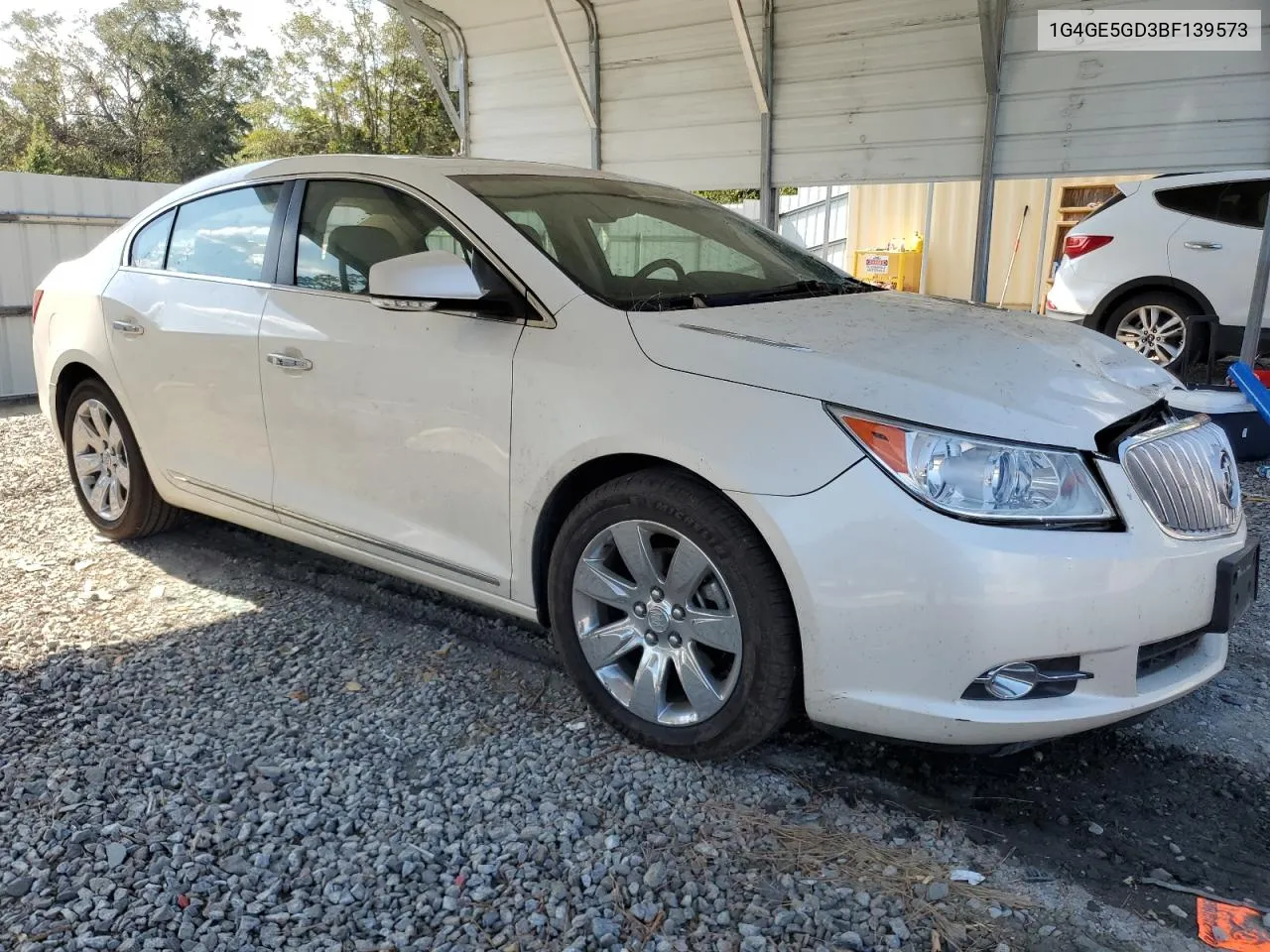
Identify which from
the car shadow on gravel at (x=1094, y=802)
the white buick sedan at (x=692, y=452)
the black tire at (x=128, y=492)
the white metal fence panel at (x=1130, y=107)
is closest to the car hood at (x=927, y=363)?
the white buick sedan at (x=692, y=452)

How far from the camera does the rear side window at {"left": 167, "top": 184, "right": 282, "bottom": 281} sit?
144 inches

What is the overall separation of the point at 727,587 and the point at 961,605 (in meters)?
0.57

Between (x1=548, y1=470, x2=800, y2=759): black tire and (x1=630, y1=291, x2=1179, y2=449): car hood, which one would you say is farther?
(x1=548, y1=470, x2=800, y2=759): black tire

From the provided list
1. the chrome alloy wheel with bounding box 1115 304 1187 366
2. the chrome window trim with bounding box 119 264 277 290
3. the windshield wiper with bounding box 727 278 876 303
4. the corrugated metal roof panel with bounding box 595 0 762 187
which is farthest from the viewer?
the corrugated metal roof panel with bounding box 595 0 762 187

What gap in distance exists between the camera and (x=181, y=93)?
40375 mm

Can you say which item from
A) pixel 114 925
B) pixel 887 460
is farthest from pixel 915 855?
pixel 114 925

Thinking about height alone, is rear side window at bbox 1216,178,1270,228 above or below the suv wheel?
above

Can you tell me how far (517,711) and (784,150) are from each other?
20.6 ft

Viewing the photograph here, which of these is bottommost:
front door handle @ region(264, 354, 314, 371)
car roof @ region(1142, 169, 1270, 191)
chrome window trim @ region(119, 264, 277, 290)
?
front door handle @ region(264, 354, 314, 371)

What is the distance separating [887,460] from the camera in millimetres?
2238

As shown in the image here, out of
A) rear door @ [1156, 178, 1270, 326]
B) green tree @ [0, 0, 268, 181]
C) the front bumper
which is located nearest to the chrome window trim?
the front bumper

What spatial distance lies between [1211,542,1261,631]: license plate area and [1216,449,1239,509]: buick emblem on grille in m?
0.15

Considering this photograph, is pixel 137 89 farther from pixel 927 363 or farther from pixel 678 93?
pixel 927 363

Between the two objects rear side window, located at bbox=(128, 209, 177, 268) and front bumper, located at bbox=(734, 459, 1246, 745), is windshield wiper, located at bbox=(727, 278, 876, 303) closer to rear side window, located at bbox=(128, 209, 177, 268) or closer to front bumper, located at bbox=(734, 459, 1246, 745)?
front bumper, located at bbox=(734, 459, 1246, 745)
